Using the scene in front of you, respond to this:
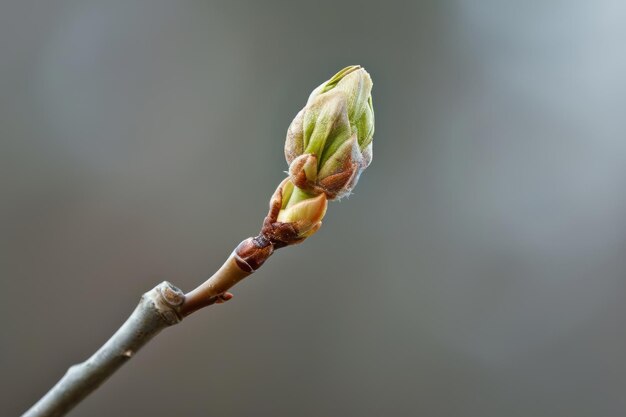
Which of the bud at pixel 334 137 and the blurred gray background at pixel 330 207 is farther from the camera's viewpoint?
the blurred gray background at pixel 330 207

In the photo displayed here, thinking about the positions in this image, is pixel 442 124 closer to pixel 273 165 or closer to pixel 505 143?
pixel 505 143

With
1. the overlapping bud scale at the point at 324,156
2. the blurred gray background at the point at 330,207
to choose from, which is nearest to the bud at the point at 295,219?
the overlapping bud scale at the point at 324,156

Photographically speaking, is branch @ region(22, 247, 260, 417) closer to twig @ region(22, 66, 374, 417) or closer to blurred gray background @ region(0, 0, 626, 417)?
twig @ region(22, 66, 374, 417)

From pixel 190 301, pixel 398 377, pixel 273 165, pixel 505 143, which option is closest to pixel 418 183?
pixel 505 143

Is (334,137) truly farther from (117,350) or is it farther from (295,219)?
(117,350)

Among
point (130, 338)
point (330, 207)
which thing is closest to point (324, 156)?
point (130, 338)

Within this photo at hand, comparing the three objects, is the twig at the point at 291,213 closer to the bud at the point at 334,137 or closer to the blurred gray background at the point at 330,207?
the bud at the point at 334,137
